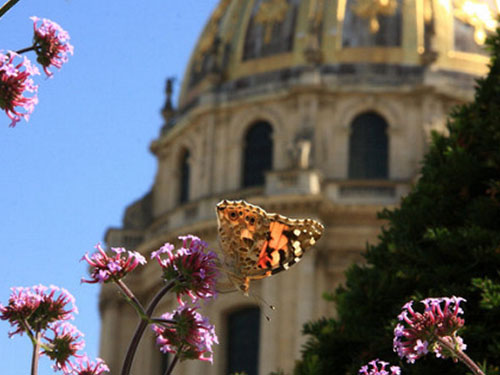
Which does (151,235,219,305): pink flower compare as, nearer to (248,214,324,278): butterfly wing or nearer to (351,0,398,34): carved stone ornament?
(248,214,324,278): butterfly wing

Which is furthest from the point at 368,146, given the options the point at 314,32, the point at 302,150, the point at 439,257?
the point at 439,257

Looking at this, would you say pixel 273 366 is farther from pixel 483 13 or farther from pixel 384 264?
pixel 384 264

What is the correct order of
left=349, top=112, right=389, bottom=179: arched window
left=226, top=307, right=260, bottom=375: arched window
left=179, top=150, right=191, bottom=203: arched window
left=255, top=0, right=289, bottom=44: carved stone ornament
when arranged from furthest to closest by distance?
left=255, top=0, right=289, bottom=44: carved stone ornament, left=179, top=150, right=191, bottom=203: arched window, left=349, top=112, right=389, bottom=179: arched window, left=226, top=307, right=260, bottom=375: arched window

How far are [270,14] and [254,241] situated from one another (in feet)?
180

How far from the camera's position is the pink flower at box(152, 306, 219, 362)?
843 centimetres

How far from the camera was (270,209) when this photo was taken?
180ft

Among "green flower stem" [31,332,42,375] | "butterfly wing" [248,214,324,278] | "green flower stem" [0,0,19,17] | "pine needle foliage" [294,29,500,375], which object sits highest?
"pine needle foliage" [294,29,500,375]

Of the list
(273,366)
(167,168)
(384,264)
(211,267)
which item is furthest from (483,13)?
(211,267)

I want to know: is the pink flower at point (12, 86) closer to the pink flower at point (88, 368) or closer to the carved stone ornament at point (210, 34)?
the pink flower at point (88, 368)

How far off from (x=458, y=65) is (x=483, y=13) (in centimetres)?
352

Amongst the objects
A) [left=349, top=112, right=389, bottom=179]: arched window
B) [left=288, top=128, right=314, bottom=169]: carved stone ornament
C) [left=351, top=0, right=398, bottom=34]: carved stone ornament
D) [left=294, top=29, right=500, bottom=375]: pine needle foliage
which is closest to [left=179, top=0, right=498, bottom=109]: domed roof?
[left=351, top=0, right=398, bottom=34]: carved stone ornament

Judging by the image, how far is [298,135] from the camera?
5897cm

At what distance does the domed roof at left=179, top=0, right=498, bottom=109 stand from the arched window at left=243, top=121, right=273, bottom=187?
2111 millimetres

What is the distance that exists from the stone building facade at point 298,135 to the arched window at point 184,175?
6cm
